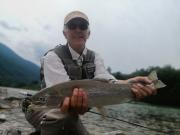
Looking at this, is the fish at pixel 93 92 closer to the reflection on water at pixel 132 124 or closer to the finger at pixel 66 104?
the finger at pixel 66 104

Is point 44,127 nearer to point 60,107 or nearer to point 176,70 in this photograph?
point 60,107

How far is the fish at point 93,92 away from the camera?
605 centimetres

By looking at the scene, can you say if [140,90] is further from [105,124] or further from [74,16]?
[105,124]

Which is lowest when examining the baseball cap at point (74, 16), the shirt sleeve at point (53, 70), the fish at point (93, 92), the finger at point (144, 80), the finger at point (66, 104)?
the finger at point (66, 104)

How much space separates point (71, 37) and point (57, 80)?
89cm

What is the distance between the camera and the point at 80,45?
24.1 ft

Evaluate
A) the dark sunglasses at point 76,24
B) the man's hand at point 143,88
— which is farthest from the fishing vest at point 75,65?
the man's hand at point 143,88

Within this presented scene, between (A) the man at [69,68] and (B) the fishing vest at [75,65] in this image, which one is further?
(B) the fishing vest at [75,65]

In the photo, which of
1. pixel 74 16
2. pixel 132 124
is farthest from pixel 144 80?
pixel 132 124

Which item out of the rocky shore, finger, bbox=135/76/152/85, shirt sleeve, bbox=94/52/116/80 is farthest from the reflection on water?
finger, bbox=135/76/152/85

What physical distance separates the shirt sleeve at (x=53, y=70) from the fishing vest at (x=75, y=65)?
0.15m

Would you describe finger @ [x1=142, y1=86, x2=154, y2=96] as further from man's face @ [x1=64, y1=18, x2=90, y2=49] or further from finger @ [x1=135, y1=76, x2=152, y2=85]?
man's face @ [x1=64, y1=18, x2=90, y2=49]

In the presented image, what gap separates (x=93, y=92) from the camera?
611cm

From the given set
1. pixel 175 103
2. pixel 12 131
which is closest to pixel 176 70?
pixel 175 103
